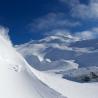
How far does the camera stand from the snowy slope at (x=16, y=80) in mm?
20922

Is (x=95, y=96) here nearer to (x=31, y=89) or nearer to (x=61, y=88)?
(x=61, y=88)

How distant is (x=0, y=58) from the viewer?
22.2 m

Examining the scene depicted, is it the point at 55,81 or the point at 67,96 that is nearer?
the point at 67,96

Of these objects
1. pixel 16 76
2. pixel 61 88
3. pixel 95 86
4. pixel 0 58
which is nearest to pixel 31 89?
pixel 16 76

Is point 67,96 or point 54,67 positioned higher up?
point 54,67

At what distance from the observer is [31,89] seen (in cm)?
2227

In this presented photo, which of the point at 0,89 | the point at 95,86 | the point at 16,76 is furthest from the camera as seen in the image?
the point at 95,86

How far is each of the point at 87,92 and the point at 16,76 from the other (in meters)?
9.23

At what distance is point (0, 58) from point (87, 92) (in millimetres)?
10367

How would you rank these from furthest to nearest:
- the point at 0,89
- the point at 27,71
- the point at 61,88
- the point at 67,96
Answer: the point at 61,88 → the point at 67,96 → the point at 27,71 → the point at 0,89

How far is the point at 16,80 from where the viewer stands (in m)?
21.9

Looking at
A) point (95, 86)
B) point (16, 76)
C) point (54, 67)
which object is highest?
point (54, 67)

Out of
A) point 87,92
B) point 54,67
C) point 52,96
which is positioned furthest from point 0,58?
point 54,67

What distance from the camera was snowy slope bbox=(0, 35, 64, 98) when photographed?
2092cm
